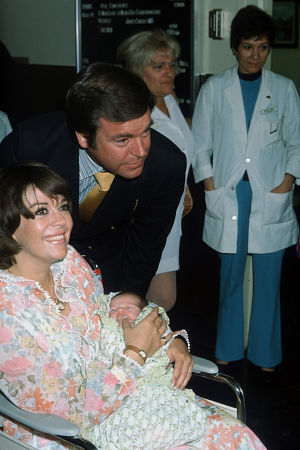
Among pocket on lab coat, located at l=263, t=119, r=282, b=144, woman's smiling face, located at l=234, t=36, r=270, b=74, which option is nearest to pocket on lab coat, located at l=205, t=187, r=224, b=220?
pocket on lab coat, located at l=263, t=119, r=282, b=144

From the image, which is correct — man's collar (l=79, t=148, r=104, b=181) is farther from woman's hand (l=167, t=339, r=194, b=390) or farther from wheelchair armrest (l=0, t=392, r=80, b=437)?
wheelchair armrest (l=0, t=392, r=80, b=437)

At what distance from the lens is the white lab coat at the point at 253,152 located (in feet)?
10.8

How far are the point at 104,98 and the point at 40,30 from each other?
9.77 feet

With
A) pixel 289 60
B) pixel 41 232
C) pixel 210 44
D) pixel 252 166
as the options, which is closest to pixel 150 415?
pixel 41 232

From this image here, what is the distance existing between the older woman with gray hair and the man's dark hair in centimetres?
127

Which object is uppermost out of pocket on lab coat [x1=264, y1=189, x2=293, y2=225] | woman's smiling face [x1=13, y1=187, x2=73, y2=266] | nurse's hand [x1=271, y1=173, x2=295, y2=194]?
woman's smiling face [x1=13, y1=187, x2=73, y2=266]

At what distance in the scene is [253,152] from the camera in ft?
10.7

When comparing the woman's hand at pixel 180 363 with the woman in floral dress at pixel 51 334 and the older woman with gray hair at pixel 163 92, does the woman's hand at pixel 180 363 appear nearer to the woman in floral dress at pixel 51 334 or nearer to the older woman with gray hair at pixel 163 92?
the woman in floral dress at pixel 51 334

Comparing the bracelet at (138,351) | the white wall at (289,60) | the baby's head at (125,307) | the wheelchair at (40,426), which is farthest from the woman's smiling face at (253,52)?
the white wall at (289,60)

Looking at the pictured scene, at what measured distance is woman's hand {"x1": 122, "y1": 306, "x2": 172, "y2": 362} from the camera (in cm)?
189

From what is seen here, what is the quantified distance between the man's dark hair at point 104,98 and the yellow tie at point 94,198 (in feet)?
0.69

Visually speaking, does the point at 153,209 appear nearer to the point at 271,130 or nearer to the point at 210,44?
the point at 271,130

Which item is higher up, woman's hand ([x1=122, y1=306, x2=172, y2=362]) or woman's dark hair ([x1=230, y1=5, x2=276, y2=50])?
woman's dark hair ([x1=230, y1=5, x2=276, y2=50])

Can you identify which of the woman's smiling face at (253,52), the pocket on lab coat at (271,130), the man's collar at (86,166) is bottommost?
the man's collar at (86,166)
